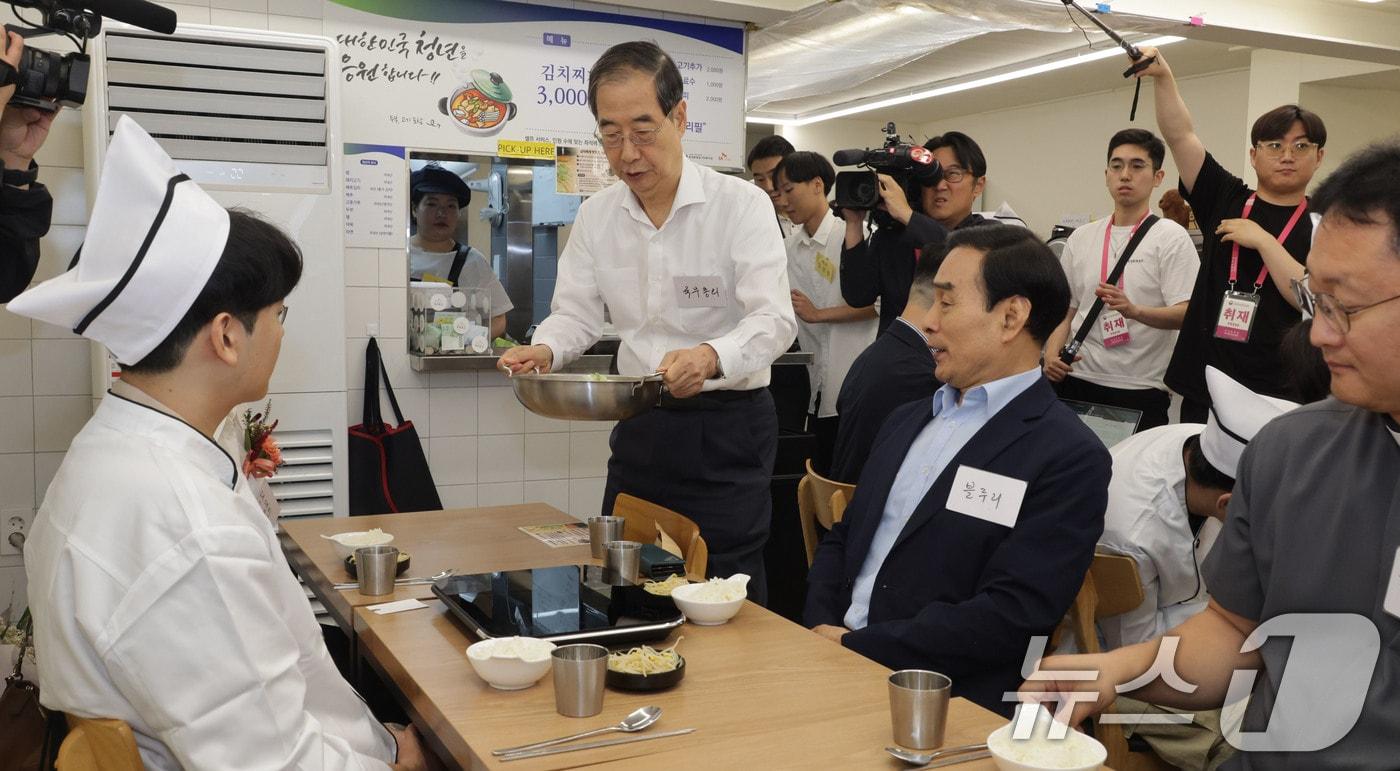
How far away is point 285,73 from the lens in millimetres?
3811

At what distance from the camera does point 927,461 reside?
2.33 meters

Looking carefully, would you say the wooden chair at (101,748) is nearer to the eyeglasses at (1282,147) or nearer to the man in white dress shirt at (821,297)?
the eyeglasses at (1282,147)

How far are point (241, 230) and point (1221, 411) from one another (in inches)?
67.5

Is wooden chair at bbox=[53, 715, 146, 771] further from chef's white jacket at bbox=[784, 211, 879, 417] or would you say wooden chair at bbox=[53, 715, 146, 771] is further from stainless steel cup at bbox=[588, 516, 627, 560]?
chef's white jacket at bbox=[784, 211, 879, 417]

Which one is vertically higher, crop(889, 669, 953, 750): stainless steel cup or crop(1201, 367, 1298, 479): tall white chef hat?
crop(1201, 367, 1298, 479): tall white chef hat

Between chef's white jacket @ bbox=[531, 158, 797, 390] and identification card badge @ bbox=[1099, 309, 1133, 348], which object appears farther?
identification card badge @ bbox=[1099, 309, 1133, 348]

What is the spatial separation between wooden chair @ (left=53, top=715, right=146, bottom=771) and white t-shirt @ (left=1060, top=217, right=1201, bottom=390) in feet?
12.3

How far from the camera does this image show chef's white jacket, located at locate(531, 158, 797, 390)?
2756 millimetres

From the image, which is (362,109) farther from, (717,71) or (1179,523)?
(1179,523)

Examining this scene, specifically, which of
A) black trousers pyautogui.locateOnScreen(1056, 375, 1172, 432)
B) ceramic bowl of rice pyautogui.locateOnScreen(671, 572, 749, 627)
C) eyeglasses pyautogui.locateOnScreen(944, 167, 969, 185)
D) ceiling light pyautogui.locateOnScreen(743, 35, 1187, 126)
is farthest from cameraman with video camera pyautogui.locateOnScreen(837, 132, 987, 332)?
ceiling light pyautogui.locateOnScreen(743, 35, 1187, 126)

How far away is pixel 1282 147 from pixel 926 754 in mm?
2947

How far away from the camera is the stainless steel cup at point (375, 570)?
2.10 metres

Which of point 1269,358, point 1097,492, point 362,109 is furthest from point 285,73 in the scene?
point 1269,358

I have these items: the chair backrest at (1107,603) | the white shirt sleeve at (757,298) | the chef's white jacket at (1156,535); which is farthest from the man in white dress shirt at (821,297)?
the chair backrest at (1107,603)
